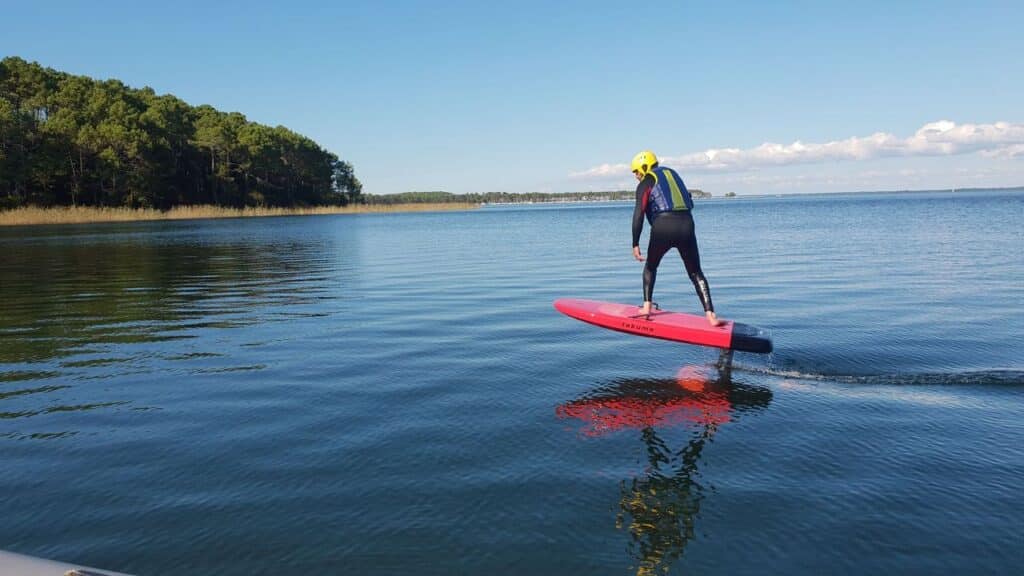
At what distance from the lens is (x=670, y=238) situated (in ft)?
29.5

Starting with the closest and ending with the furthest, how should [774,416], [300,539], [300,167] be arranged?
[300,539], [774,416], [300,167]

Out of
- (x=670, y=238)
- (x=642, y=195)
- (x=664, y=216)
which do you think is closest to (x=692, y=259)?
(x=670, y=238)

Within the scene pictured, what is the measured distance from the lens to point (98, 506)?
4539mm

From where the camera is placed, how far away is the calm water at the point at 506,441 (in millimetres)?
3930

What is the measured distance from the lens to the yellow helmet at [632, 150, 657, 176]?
9.10m

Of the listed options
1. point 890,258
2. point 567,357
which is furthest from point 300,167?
point 567,357

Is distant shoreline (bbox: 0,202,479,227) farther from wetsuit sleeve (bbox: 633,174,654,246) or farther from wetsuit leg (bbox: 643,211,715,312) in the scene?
wetsuit leg (bbox: 643,211,715,312)

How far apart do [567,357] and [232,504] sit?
554cm

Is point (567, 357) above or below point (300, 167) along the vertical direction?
below

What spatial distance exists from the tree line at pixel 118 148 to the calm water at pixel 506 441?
62571mm

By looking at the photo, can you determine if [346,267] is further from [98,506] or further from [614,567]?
[614,567]

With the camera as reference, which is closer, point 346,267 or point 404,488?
point 404,488

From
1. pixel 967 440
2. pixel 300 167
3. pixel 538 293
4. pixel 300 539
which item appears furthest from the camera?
pixel 300 167

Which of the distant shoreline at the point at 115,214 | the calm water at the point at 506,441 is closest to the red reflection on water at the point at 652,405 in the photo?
the calm water at the point at 506,441
